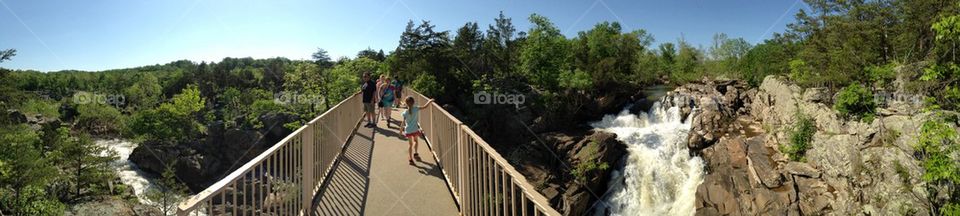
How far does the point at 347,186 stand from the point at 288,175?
5.32ft

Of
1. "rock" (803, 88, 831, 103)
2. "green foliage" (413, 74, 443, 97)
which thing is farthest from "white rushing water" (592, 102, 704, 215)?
"green foliage" (413, 74, 443, 97)

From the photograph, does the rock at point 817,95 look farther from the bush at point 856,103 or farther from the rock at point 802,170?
the rock at point 802,170

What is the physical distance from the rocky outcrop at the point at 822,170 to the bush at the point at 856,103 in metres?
0.41

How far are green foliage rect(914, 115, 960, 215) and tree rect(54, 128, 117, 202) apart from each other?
37.4m

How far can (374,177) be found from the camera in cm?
679

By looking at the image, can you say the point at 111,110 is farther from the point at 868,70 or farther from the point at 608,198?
the point at 868,70

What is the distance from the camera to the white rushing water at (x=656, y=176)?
18.2 meters

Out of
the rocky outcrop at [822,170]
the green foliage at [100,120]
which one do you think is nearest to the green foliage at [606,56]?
the rocky outcrop at [822,170]

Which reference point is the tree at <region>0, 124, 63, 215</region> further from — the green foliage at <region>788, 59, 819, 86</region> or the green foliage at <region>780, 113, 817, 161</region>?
the green foliage at <region>788, 59, 819, 86</region>

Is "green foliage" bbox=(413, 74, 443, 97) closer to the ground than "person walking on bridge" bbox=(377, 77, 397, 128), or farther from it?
farther from it

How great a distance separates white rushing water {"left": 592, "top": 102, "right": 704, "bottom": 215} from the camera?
18.2 metres

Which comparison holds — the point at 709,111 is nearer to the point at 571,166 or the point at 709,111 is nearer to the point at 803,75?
the point at 803,75

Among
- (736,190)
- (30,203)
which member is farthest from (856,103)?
(30,203)

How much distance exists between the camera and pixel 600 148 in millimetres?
21766
